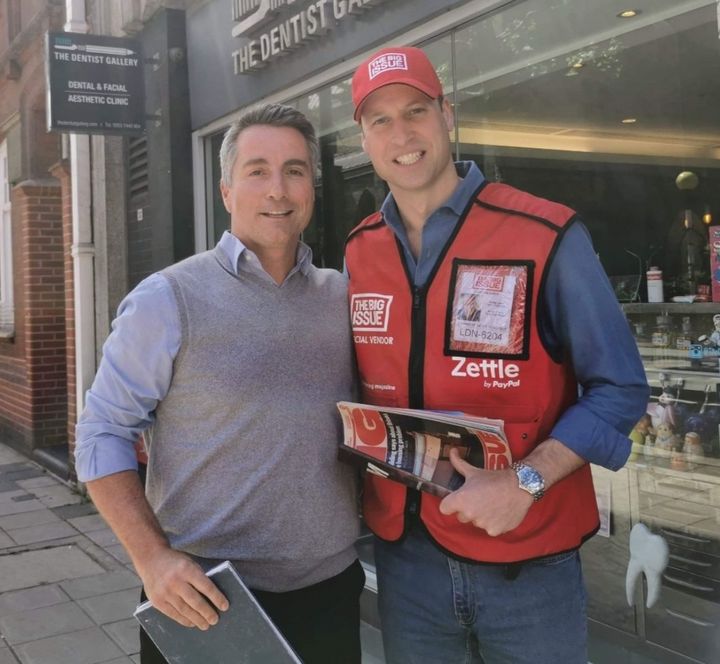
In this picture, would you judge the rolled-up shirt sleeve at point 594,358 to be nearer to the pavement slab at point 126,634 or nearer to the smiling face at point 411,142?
the smiling face at point 411,142

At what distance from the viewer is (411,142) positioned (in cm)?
202

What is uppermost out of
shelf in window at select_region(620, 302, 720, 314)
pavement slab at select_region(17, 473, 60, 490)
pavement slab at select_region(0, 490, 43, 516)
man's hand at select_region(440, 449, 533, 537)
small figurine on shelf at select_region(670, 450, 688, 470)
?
shelf in window at select_region(620, 302, 720, 314)

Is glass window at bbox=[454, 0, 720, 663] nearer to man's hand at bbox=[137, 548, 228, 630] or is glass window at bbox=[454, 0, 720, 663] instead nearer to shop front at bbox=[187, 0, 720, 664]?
shop front at bbox=[187, 0, 720, 664]

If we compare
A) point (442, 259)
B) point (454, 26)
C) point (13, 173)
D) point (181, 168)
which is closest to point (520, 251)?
point (442, 259)

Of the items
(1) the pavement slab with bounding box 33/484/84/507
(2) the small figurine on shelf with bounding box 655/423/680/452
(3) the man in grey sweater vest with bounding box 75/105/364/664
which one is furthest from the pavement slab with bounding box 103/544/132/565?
(3) the man in grey sweater vest with bounding box 75/105/364/664

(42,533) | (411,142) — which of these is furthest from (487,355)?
(42,533)

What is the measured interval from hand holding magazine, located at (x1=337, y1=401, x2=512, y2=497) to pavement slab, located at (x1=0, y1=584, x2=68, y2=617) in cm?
370

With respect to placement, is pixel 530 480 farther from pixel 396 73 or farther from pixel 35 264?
pixel 35 264

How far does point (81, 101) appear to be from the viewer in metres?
6.32

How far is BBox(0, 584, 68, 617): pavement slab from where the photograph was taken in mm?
4758

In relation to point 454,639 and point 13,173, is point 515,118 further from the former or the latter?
point 13,173

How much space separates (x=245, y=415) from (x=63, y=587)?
387cm

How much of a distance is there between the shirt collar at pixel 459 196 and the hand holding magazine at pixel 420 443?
20.9 inches

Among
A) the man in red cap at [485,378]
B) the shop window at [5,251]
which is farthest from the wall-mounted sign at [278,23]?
the shop window at [5,251]
